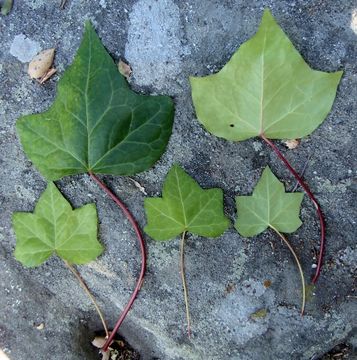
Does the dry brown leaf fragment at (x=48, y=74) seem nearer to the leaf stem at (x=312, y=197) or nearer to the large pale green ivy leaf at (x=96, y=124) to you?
the large pale green ivy leaf at (x=96, y=124)

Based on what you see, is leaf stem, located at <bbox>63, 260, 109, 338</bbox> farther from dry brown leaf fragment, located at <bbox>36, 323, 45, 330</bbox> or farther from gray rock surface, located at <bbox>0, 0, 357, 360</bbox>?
dry brown leaf fragment, located at <bbox>36, 323, 45, 330</bbox>

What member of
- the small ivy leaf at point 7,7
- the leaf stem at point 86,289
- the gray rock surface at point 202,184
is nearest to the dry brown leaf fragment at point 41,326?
the gray rock surface at point 202,184

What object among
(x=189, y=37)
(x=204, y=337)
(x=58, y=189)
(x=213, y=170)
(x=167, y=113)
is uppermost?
(x=189, y=37)

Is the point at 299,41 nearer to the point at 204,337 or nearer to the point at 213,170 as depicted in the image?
the point at 213,170

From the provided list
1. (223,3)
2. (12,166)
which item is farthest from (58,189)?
(223,3)

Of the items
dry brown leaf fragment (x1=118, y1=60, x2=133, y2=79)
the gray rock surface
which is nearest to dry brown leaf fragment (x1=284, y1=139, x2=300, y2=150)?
the gray rock surface

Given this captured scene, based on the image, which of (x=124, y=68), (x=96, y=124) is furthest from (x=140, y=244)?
(x=124, y=68)
